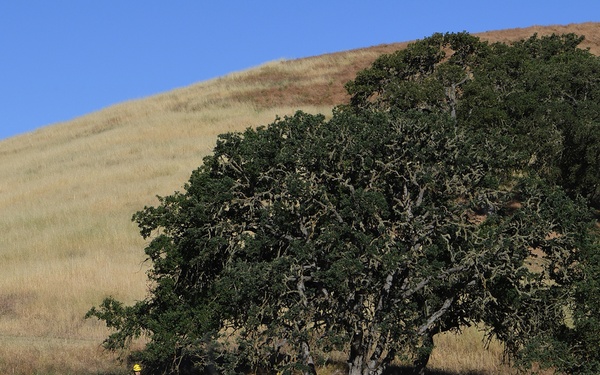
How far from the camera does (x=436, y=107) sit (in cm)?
4425

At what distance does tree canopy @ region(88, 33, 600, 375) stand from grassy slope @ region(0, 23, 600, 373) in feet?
14.4

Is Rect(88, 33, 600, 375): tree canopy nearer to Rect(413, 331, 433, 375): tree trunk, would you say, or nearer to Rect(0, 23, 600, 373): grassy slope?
Rect(413, 331, 433, 375): tree trunk

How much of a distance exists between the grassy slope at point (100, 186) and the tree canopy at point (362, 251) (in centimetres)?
438

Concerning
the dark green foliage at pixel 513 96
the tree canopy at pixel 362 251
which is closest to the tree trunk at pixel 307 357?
the tree canopy at pixel 362 251

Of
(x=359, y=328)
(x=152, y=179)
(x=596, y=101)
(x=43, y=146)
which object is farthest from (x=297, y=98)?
(x=359, y=328)

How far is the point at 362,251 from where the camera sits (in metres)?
19.4

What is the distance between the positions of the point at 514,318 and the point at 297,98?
6024 cm

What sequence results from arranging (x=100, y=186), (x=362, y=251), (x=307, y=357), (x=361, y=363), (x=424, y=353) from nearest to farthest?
1. (x=362, y=251)
2. (x=424, y=353)
3. (x=307, y=357)
4. (x=361, y=363)
5. (x=100, y=186)

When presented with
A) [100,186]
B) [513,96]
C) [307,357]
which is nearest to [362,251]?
[307,357]

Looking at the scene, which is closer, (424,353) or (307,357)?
(424,353)

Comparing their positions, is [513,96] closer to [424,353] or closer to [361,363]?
[361,363]

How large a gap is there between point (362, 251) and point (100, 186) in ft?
120

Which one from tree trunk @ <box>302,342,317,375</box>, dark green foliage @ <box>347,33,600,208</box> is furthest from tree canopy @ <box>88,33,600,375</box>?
dark green foliage @ <box>347,33,600,208</box>

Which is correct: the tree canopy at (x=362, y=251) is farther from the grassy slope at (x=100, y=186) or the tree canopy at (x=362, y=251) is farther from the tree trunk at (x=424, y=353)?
the grassy slope at (x=100, y=186)
